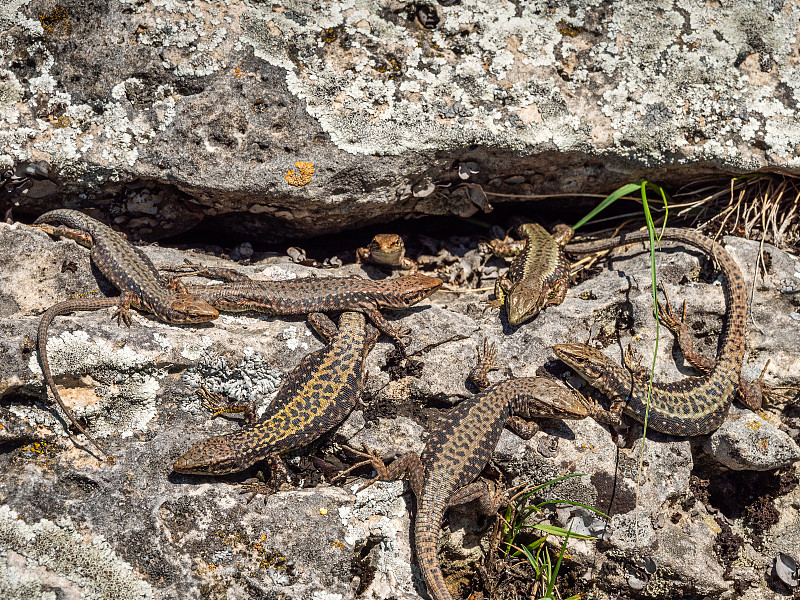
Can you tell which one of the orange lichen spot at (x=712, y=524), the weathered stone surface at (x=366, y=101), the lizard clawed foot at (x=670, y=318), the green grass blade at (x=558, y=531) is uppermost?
the weathered stone surface at (x=366, y=101)

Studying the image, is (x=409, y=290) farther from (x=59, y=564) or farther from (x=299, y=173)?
(x=59, y=564)

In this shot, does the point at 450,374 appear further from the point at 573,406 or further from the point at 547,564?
the point at 547,564

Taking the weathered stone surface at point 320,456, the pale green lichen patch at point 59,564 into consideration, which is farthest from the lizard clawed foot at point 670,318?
the pale green lichen patch at point 59,564

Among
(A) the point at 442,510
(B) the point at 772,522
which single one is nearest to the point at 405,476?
(A) the point at 442,510

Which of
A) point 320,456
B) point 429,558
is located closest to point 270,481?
point 320,456

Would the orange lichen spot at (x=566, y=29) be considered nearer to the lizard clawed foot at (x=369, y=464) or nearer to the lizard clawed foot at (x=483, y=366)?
the lizard clawed foot at (x=483, y=366)

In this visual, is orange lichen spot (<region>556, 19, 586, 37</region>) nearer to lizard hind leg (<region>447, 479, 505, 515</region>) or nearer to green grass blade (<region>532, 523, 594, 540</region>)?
lizard hind leg (<region>447, 479, 505, 515</region>)
